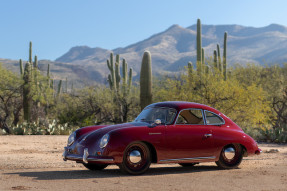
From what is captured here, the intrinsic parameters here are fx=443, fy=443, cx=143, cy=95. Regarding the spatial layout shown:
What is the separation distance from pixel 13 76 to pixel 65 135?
9284 millimetres

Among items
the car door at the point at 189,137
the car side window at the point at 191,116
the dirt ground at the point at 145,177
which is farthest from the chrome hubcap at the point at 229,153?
the car side window at the point at 191,116

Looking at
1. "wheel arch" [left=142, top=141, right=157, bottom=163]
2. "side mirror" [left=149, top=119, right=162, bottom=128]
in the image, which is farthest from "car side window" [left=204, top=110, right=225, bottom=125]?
"wheel arch" [left=142, top=141, right=157, bottom=163]

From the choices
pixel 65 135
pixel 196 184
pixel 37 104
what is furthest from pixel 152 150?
pixel 37 104

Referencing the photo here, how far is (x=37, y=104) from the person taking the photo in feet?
117

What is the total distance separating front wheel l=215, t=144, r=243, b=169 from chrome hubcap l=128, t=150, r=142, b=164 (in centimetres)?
223

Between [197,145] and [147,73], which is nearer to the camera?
[197,145]

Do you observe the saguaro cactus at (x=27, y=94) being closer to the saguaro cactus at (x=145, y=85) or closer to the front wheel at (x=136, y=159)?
the saguaro cactus at (x=145, y=85)

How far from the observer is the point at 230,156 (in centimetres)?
1064

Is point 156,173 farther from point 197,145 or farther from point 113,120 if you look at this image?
point 113,120

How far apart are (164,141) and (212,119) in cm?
165

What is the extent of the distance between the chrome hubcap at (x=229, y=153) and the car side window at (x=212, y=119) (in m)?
0.66

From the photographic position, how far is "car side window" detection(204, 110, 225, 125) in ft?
34.4

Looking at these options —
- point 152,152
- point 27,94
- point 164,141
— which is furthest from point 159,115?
point 27,94

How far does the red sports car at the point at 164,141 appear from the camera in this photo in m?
9.05
